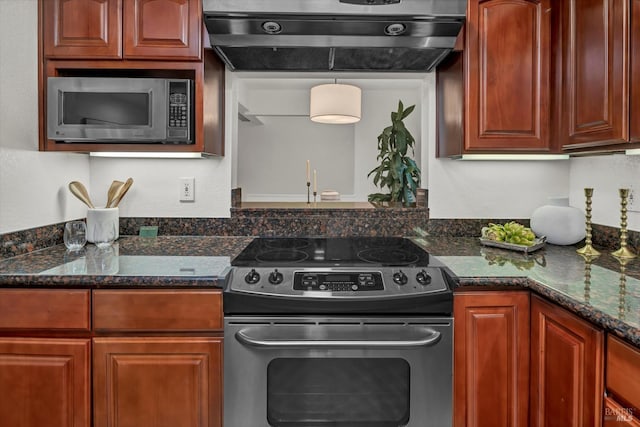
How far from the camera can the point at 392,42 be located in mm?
1788

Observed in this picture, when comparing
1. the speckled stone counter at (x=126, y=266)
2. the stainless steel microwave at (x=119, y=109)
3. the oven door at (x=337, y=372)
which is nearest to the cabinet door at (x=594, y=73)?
the oven door at (x=337, y=372)

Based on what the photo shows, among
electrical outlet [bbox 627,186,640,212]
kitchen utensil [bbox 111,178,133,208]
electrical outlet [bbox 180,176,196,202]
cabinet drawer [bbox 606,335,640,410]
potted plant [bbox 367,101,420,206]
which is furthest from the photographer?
potted plant [bbox 367,101,420,206]

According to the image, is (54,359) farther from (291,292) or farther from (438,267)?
(438,267)

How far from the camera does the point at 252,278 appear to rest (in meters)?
1.49

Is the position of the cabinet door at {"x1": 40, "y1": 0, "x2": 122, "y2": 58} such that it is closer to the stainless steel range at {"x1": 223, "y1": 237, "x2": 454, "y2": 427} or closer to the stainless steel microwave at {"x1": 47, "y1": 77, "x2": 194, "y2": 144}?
the stainless steel microwave at {"x1": 47, "y1": 77, "x2": 194, "y2": 144}

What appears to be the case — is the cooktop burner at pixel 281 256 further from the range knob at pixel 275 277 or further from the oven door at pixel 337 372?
the oven door at pixel 337 372

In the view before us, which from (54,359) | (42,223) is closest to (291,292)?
(54,359)

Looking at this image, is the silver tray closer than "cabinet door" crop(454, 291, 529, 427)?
No

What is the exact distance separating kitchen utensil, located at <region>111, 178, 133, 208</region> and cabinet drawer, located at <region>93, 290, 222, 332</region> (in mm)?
797

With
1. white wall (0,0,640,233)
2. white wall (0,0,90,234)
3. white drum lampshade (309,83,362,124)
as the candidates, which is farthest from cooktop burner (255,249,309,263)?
white drum lampshade (309,83,362,124)

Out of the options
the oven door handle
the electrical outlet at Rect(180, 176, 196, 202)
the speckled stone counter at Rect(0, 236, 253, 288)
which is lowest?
the oven door handle

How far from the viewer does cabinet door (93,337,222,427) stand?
4.74 ft

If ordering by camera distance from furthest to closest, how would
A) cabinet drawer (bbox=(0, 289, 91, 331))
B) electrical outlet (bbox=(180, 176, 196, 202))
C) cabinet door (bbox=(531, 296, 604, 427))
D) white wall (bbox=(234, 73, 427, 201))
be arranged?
white wall (bbox=(234, 73, 427, 201)) < electrical outlet (bbox=(180, 176, 196, 202)) < cabinet drawer (bbox=(0, 289, 91, 331)) < cabinet door (bbox=(531, 296, 604, 427))

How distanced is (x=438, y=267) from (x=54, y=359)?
1.34 m
